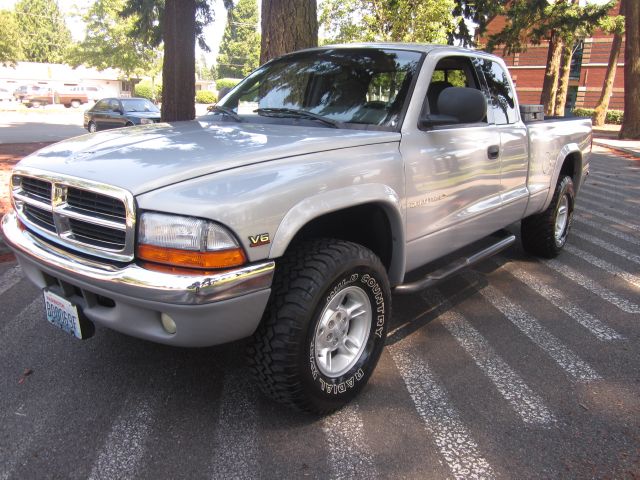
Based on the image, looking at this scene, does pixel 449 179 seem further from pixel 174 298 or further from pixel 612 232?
pixel 612 232

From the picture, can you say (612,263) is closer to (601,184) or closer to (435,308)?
(435,308)

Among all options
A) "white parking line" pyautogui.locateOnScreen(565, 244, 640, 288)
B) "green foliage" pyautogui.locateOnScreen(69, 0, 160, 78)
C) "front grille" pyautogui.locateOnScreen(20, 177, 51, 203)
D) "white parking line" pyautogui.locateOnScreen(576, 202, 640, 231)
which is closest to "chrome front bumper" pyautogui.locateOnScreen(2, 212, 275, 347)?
"front grille" pyautogui.locateOnScreen(20, 177, 51, 203)

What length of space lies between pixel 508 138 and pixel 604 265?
212 cm

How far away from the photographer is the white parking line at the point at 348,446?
222cm

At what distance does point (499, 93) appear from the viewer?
165 inches

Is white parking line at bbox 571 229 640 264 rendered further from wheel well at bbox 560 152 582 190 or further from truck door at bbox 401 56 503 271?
truck door at bbox 401 56 503 271

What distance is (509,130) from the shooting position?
3949mm

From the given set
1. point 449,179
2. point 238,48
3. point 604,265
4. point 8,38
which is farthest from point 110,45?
point 238,48

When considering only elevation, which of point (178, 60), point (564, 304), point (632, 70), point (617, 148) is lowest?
point (564, 304)

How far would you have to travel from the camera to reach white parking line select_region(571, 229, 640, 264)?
5.36 m

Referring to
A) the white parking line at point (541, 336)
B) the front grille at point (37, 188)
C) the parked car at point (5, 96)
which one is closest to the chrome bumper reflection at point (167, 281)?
the front grille at point (37, 188)

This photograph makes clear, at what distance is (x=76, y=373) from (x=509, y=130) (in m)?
3.46

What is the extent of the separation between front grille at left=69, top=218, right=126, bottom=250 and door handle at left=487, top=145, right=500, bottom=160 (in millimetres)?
2571

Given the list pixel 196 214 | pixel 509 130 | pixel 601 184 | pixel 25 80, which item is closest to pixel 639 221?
pixel 601 184
